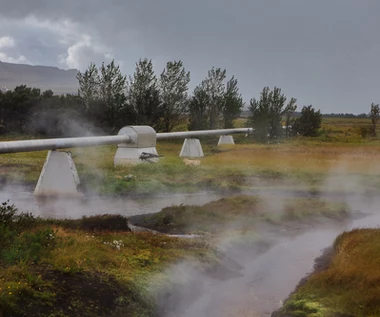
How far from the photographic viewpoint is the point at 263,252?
688 inches

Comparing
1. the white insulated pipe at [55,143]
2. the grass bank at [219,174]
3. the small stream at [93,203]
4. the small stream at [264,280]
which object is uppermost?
the white insulated pipe at [55,143]

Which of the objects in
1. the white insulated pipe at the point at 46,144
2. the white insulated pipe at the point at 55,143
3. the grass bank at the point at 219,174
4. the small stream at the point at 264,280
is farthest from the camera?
the grass bank at the point at 219,174

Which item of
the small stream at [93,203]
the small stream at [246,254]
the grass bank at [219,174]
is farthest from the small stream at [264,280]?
the grass bank at [219,174]

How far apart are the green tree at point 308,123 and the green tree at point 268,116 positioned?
648cm

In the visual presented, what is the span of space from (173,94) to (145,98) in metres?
4.95

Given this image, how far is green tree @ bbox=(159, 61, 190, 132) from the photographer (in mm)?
71500

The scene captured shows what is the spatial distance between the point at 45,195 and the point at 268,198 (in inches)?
490

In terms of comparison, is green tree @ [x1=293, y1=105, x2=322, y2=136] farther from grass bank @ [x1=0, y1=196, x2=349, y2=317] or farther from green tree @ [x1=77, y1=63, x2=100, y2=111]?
grass bank @ [x1=0, y1=196, x2=349, y2=317]

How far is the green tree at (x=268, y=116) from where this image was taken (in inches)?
2803

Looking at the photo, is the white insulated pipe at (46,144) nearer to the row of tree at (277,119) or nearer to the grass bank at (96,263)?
the grass bank at (96,263)

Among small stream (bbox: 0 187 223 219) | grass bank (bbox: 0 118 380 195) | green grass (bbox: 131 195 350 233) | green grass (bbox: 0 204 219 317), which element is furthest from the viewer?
grass bank (bbox: 0 118 380 195)

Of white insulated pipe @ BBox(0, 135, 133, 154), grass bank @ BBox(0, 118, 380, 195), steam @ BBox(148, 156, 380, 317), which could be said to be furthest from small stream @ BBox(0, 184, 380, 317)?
white insulated pipe @ BBox(0, 135, 133, 154)

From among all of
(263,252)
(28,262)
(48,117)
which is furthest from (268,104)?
(28,262)

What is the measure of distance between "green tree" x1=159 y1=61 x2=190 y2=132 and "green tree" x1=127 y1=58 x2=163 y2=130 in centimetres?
125
